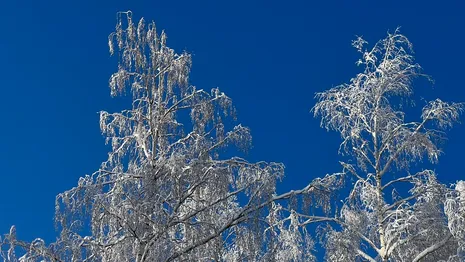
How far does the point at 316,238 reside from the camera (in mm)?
14555

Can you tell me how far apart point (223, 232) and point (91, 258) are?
2.04 metres

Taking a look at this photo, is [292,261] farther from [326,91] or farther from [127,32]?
[127,32]

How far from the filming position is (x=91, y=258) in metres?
10.3

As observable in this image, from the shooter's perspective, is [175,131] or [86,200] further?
[175,131]

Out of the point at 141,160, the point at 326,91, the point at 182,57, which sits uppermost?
the point at 326,91

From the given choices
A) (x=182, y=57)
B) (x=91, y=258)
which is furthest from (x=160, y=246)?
(x=182, y=57)

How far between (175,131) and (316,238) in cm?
417

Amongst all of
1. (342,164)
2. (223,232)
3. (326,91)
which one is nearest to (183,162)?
(223,232)

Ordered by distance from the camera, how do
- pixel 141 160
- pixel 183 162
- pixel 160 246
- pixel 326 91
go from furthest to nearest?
pixel 326 91
pixel 141 160
pixel 183 162
pixel 160 246

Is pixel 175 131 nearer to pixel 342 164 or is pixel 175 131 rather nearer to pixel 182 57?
pixel 182 57

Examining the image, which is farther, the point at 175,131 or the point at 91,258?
the point at 175,131

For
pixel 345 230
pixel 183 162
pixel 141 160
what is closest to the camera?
pixel 183 162

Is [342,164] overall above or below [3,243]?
above

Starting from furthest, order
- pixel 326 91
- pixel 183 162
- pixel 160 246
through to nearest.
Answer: pixel 326 91
pixel 183 162
pixel 160 246
